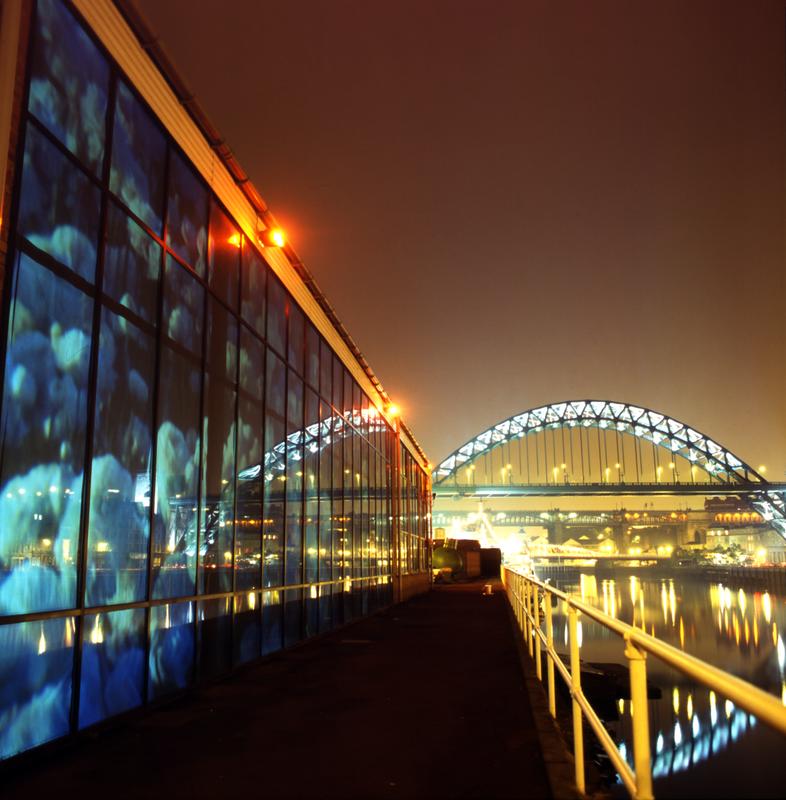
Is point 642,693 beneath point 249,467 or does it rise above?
beneath

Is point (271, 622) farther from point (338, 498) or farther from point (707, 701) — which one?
point (707, 701)

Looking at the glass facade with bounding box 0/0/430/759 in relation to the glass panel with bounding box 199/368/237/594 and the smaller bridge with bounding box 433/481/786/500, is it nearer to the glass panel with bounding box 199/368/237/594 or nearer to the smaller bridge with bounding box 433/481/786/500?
the glass panel with bounding box 199/368/237/594

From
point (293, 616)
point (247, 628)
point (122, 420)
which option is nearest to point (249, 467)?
point (247, 628)

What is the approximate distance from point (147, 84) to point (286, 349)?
5983 mm

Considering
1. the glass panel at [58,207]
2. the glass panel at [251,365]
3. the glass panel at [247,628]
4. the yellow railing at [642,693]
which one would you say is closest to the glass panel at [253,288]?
the glass panel at [251,365]

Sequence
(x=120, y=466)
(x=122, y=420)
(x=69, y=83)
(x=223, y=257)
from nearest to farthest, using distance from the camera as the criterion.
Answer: (x=69, y=83) < (x=120, y=466) < (x=122, y=420) < (x=223, y=257)

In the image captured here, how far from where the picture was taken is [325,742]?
7.10m

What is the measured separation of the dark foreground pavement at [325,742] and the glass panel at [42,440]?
1447 mm

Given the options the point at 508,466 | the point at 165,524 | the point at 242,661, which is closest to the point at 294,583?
the point at 242,661

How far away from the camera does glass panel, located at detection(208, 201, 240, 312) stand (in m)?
11.0

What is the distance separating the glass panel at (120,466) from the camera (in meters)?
7.61

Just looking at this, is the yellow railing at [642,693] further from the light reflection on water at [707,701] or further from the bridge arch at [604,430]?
the bridge arch at [604,430]

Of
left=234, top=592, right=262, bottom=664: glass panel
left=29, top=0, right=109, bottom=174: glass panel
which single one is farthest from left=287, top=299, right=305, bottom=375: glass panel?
left=29, top=0, right=109, bottom=174: glass panel

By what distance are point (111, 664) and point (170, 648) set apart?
4.60 feet
